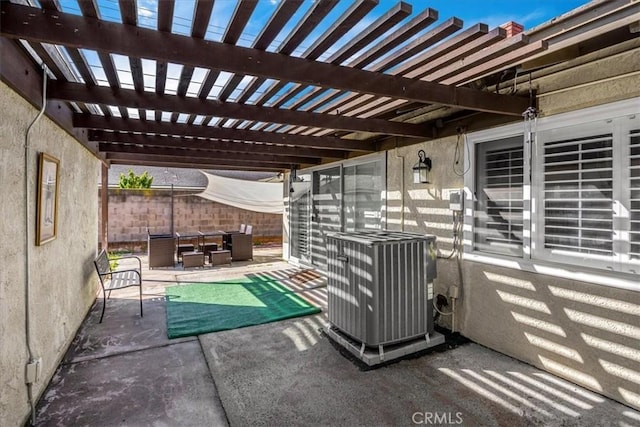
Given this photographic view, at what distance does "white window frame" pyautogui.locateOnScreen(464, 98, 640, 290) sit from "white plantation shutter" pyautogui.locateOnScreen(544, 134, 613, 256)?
0.06 metres

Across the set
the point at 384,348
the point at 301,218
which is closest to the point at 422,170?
the point at 384,348

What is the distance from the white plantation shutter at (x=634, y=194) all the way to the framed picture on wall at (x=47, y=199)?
16.9 ft

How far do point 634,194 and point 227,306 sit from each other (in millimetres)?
5467

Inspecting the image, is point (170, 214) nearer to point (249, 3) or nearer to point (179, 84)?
point (179, 84)

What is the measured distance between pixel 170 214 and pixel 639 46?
12669mm

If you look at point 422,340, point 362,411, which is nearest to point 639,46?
point 422,340

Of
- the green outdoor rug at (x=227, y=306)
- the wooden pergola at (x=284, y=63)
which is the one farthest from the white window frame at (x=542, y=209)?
the green outdoor rug at (x=227, y=306)

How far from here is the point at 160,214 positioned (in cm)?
1230

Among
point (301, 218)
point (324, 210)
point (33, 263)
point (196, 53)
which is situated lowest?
point (33, 263)

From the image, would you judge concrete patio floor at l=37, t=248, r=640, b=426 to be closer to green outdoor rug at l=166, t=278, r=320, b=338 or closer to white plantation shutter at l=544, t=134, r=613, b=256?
green outdoor rug at l=166, t=278, r=320, b=338

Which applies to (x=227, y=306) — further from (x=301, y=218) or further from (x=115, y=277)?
(x=301, y=218)

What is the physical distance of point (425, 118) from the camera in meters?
4.75

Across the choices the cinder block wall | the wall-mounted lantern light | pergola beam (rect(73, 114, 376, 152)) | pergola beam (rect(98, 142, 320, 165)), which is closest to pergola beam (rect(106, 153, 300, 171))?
pergola beam (rect(98, 142, 320, 165))

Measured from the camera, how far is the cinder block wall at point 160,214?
1185cm
